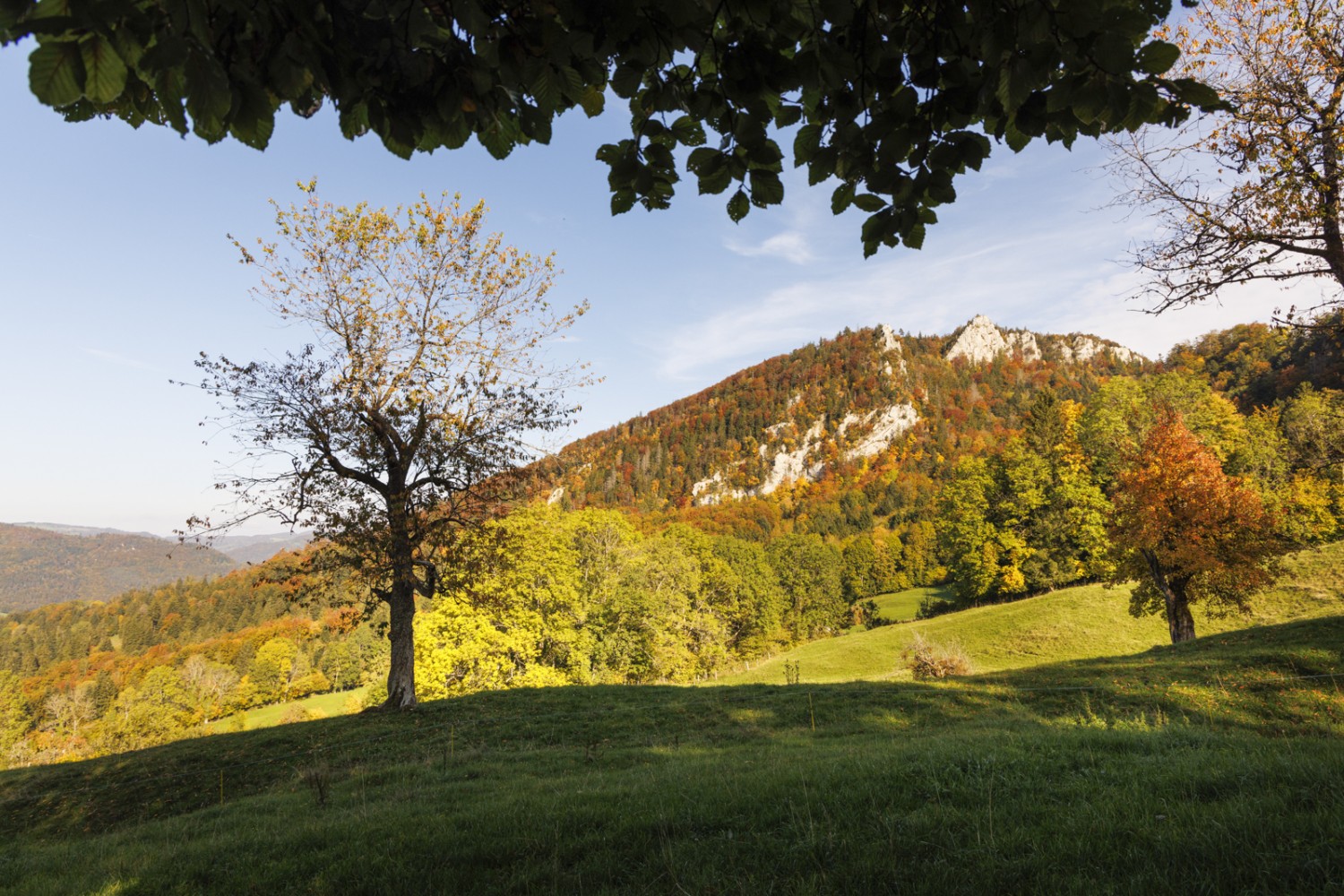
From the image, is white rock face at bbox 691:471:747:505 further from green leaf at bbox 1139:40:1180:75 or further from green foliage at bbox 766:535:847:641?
green leaf at bbox 1139:40:1180:75

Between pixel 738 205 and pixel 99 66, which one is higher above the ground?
pixel 738 205

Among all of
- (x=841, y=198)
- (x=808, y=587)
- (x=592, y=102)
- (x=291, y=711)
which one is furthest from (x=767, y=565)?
(x=592, y=102)

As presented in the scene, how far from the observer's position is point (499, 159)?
3184 millimetres

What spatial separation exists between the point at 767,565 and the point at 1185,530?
53922 millimetres

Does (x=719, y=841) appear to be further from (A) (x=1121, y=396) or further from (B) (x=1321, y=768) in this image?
(A) (x=1121, y=396)

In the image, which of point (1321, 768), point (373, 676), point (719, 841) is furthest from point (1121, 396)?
point (373, 676)

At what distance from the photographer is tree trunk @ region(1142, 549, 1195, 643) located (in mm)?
25688

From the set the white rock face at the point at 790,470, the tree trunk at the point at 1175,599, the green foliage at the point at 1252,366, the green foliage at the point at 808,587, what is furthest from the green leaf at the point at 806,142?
the white rock face at the point at 790,470

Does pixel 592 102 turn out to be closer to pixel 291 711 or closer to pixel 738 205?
pixel 738 205

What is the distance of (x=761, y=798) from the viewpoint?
537cm

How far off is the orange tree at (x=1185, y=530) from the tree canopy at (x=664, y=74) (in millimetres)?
27780

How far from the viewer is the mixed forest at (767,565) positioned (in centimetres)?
2280

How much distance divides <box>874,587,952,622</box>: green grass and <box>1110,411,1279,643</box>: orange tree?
42723 millimetres

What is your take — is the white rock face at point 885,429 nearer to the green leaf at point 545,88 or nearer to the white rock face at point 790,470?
the white rock face at point 790,470
